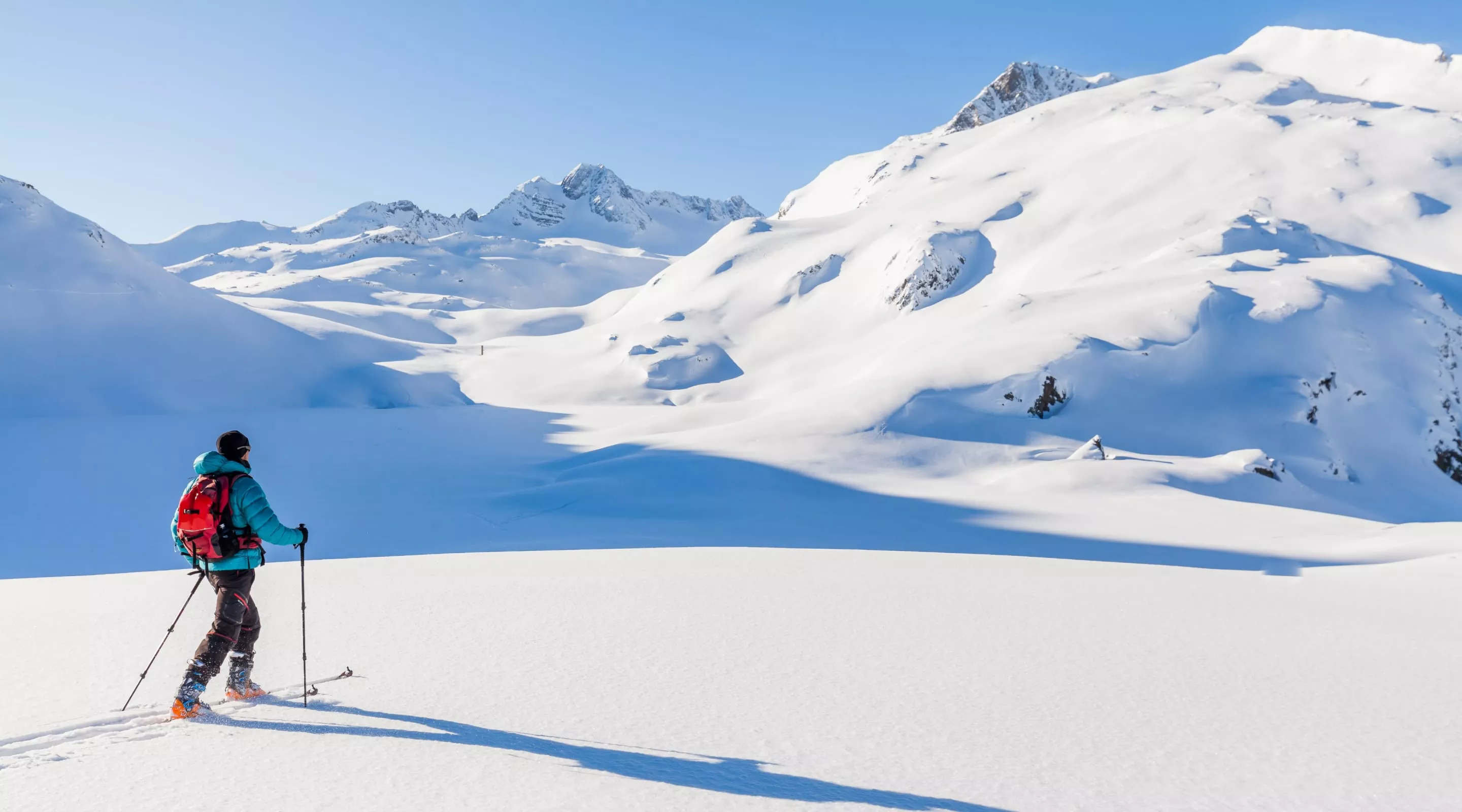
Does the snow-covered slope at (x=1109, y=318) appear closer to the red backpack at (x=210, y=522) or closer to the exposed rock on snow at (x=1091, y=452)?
the exposed rock on snow at (x=1091, y=452)

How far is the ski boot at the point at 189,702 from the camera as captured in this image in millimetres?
4688

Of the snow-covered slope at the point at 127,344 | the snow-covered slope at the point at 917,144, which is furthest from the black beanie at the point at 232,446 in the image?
the snow-covered slope at the point at 917,144

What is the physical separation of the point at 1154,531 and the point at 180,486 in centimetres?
2187

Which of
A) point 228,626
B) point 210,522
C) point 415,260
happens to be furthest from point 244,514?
point 415,260

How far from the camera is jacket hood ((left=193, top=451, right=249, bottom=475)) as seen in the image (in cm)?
499

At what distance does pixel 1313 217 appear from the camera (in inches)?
1633

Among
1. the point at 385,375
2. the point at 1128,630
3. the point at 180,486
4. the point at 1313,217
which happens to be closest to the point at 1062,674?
the point at 1128,630

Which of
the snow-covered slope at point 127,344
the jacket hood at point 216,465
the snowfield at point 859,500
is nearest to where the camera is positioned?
the snowfield at point 859,500

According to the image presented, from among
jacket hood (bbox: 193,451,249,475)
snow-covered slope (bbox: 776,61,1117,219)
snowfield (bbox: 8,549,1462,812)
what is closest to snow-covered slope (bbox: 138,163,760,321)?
snow-covered slope (bbox: 776,61,1117,219)

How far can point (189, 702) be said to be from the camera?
4723 millimetres

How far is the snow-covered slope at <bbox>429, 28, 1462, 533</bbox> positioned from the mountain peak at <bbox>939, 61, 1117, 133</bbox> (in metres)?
49.0

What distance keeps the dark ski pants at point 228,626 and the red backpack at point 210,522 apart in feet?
0.59

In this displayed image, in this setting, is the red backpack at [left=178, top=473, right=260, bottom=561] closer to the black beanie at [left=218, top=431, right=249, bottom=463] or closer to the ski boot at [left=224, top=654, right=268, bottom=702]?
the black beanie at [left=218, top=431, right=249, bottom=463]

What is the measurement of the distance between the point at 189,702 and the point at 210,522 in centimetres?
102
